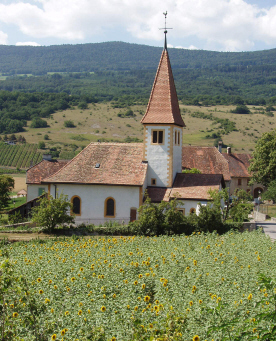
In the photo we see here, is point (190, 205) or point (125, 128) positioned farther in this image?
point (125, 128)

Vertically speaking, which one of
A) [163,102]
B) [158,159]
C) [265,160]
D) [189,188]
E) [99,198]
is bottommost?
[99,198]

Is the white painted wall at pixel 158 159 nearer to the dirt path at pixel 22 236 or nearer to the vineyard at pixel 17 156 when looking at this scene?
the dirt path at pixel 22 236

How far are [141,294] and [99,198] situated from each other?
66.9 feet

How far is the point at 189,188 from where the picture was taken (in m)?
Answer: 31.2

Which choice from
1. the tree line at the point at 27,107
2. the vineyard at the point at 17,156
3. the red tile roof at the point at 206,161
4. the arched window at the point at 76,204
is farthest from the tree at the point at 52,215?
the tree line at the point at 27,107

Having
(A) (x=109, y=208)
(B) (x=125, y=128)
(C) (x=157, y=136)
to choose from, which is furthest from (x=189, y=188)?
(B) (x=125, y=128)

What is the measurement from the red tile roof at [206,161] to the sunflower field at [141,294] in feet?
113

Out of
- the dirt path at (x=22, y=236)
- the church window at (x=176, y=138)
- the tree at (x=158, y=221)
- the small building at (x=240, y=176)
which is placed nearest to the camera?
the dirt path at (x=22, y=236)

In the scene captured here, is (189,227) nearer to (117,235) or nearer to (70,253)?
(117,235)

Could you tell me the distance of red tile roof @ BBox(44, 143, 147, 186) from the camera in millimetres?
31344

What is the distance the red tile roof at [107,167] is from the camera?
31344 mm

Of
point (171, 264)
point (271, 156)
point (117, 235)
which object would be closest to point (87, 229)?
point (117, 235)

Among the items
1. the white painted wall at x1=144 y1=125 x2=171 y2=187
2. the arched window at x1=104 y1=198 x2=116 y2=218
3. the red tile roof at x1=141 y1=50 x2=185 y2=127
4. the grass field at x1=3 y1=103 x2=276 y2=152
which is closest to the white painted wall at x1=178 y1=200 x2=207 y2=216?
the white painted wall at x1=144 y1=125 x2=171 y2=187

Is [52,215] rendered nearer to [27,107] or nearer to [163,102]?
[163,102]
